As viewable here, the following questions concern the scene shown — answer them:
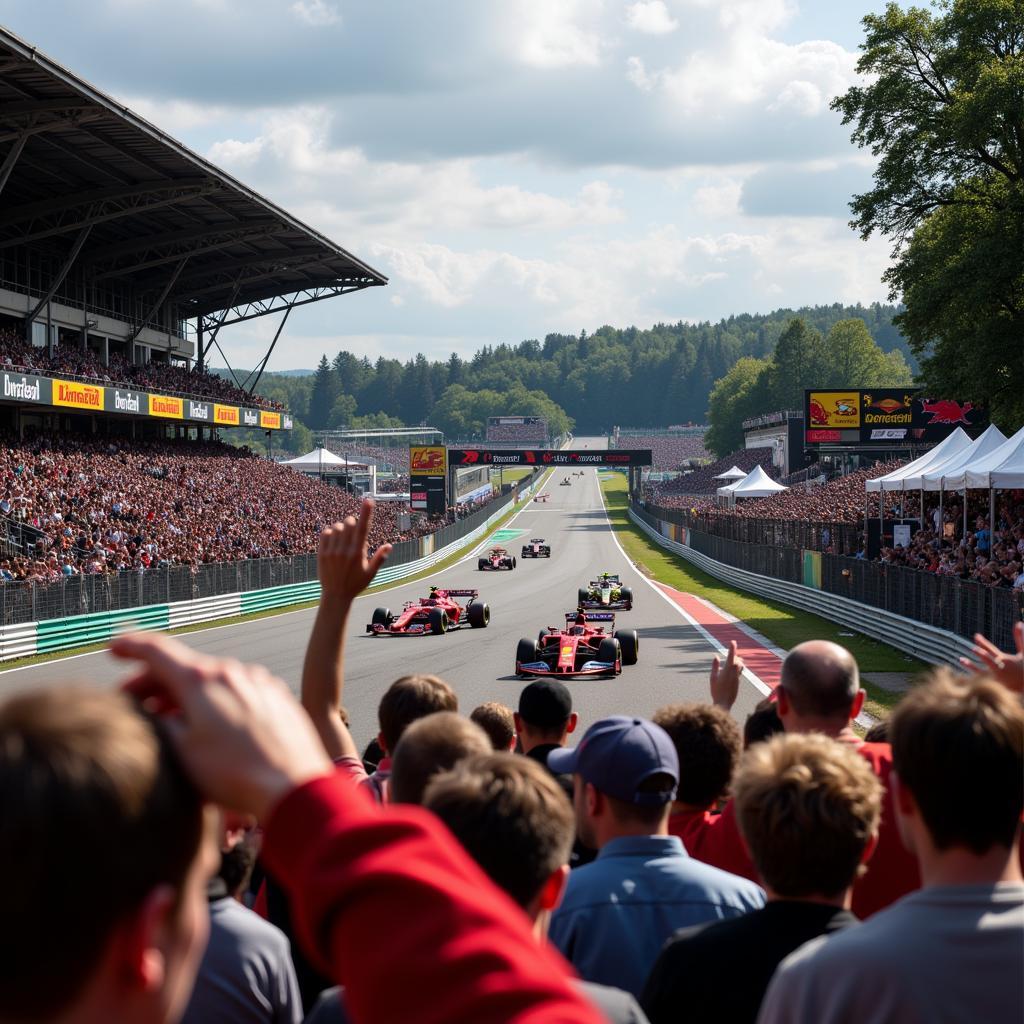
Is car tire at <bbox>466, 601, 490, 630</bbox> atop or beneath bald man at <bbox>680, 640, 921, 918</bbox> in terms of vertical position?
beneath

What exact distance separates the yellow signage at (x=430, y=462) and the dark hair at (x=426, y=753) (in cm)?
7745

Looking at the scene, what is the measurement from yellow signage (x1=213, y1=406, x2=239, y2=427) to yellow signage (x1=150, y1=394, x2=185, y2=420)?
4418 millimetres

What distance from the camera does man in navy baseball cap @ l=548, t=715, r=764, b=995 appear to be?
3.36 m

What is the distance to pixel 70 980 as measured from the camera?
125cm

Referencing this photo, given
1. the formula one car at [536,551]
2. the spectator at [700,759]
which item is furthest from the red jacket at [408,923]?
the formula one car at [536,551]

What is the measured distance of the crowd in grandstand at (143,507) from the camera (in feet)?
96.4

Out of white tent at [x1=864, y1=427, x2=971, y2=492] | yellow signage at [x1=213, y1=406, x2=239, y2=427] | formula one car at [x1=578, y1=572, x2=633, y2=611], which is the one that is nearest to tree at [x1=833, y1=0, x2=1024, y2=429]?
white tent at [x1=864, y1=427, x2=971, y2=492]

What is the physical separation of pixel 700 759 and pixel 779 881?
5.26 ft

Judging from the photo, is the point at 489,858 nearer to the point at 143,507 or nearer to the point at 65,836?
the point at 65,836

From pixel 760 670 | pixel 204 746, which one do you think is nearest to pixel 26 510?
pixel 760 670

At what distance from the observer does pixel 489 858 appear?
91.8 inches

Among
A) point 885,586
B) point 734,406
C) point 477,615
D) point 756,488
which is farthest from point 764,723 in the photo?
point 734,406

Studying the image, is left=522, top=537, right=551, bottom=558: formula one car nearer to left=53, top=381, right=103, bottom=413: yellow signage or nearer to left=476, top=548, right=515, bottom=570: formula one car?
left=476, top=548, right=515, bottom=570: formula one car

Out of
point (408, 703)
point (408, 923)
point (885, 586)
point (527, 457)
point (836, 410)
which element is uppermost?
point (836, 410)
